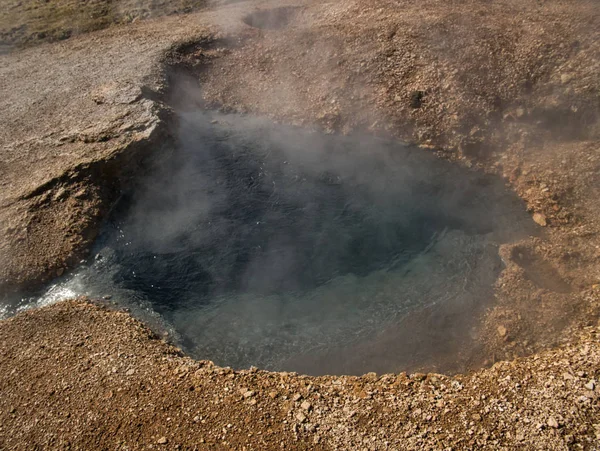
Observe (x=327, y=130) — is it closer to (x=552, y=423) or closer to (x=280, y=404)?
(x=280, y=404)

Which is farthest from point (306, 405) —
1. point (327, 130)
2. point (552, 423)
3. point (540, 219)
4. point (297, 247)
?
point (327, 130)

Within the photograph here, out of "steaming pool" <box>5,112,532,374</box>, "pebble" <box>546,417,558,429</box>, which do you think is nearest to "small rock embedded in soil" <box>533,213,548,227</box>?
"steaming pool" <box>5,112,532,374</box>

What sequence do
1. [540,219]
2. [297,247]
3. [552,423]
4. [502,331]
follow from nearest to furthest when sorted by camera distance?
[552,423]
[502,331]
[297,247]
[540,219]

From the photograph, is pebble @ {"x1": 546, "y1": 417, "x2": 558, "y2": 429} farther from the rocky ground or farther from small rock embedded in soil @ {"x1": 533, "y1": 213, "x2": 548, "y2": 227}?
small rock embedded in soil @ {"x1": 533, "y1": 213, "x2": 548, "y2": 227}

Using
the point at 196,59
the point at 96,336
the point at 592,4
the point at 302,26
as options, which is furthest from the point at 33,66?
the point at 592,4

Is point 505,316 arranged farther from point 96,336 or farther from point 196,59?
point 196,59
